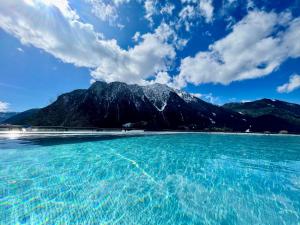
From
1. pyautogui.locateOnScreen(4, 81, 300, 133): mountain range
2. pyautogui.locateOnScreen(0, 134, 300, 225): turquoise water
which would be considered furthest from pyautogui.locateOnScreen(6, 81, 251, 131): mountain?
pyautogui.locateOnScreen(0, 134, 300, 225): turquoise water

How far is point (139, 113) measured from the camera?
320 ft

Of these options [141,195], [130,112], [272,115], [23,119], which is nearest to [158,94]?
[130,112]

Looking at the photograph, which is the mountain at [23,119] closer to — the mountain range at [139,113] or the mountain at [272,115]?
the mountain range at [139,113]

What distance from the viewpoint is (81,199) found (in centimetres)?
426

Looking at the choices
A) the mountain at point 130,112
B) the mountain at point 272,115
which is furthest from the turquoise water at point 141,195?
the mountain at point 272,115

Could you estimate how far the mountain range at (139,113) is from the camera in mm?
84750

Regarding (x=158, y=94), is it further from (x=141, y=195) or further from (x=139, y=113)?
(x=141, y=195)

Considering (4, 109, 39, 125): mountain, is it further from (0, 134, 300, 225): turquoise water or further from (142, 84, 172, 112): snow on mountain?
(0, 134, 300, 225): turquoise water

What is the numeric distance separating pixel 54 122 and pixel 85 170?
90418 millimetres

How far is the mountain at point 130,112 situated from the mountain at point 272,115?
9435 millimetres

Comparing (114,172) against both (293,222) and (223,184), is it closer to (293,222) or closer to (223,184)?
(223,184)

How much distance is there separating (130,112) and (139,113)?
5.77 m

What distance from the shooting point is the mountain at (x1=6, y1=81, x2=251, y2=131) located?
3334 inches

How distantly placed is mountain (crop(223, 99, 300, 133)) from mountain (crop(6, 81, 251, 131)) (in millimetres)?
9435
